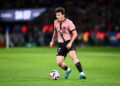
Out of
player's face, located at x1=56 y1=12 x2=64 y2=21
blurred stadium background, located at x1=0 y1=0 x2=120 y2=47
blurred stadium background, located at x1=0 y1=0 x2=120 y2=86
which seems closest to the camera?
player's face, located at x1=56 y1=12 x2=64 y2=21

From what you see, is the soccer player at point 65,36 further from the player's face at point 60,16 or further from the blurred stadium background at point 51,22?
the blurred stadium background at point 51,22

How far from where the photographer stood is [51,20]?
41.7 metres

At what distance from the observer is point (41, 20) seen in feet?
142

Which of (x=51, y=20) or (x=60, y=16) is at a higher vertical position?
(x=60, y=16)

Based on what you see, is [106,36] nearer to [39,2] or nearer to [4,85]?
[39,2]

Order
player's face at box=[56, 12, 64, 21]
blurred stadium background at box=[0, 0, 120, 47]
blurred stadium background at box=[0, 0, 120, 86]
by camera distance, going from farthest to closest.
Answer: blurred stadium background at box=[0, 0, 120, 47]
blurred stadium background at box=[0, 0, 120, 86]
player's face at box=[56, 12, 64, 21]

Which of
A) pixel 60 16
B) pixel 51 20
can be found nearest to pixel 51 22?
pixel 51 20

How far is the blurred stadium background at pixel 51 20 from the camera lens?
124ft

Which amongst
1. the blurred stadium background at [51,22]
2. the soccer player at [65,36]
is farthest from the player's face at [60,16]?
the blurred stadium background at [51,22]

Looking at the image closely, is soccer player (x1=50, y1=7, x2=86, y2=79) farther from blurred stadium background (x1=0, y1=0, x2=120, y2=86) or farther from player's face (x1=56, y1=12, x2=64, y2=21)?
blurred stadium background (x1=0, y1=0, x2=120, y2=86)

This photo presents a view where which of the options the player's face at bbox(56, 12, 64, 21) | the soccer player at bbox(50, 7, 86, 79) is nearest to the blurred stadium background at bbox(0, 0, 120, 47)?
the soccer player at bbox(50, 7, 86, 79)

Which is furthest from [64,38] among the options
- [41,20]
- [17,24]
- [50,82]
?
[17,24]

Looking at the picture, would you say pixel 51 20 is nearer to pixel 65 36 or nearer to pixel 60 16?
pixel 65 36

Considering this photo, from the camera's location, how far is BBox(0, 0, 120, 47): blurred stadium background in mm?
37812
